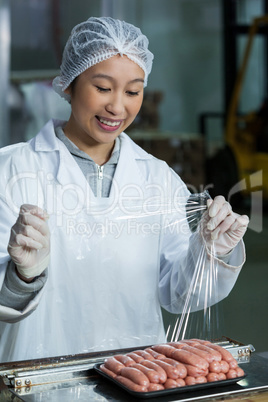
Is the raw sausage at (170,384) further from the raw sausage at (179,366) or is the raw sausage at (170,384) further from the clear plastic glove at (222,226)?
the clear plastic glove at (222,226)

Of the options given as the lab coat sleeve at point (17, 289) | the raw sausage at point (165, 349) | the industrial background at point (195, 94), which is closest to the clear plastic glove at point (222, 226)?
the industrial background at point (195, 94)

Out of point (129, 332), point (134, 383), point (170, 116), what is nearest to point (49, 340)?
point (129, 332)

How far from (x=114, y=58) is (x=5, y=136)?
2464 mm

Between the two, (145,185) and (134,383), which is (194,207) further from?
(134,383)

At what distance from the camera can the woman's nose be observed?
1.71 metres

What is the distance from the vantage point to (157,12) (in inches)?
309

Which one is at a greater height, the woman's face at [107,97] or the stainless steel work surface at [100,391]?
the woman's face at [107,97]

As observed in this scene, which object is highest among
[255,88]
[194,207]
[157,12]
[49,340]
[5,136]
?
[157,12]

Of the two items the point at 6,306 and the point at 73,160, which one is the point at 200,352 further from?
the point at 73,160

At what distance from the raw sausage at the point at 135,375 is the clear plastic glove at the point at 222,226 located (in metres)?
0.43

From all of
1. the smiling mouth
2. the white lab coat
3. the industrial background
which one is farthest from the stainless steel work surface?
the smiling mouth

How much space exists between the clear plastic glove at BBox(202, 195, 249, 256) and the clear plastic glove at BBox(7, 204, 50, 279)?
40 cm

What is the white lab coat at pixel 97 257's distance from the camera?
1747mm

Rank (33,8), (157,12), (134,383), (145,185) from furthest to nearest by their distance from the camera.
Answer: (157,12)
(33,8)
(145,185)
(134,383)
